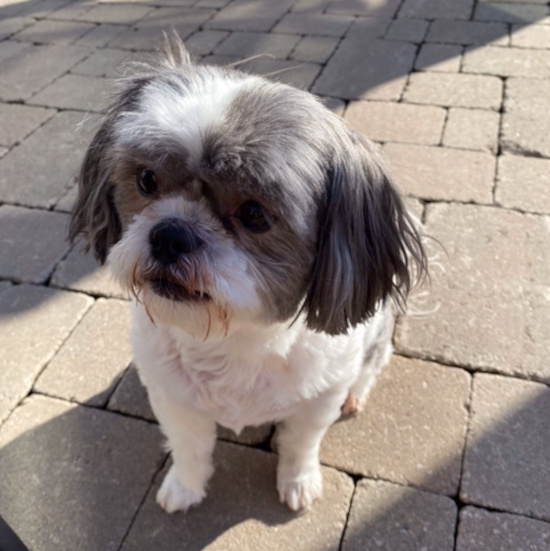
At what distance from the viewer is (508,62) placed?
4438 mm

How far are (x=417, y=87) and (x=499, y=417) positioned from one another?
2689mm

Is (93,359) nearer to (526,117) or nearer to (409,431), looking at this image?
(409,431)

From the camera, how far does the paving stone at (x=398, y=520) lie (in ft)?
6.45

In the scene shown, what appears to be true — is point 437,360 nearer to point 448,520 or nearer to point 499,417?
point 499,417

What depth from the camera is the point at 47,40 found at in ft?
16.9

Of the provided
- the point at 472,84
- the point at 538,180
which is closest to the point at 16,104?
the point at 472,84

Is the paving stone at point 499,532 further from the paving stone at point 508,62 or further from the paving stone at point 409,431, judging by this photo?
the paving stone at point 508,62

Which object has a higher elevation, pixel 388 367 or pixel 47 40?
pixel 47 40

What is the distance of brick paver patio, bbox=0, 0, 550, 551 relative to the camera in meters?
2.03

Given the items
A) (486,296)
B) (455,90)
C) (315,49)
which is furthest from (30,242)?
(455,90)

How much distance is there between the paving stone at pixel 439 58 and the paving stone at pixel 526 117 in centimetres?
45

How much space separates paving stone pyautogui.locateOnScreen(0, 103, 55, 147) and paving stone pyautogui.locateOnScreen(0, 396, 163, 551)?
2.19 meters

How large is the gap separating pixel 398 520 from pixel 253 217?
1223 mm

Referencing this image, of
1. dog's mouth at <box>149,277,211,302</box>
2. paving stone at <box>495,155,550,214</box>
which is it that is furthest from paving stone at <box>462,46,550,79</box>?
dog's mouth at <box>149,277,211,302</box>
